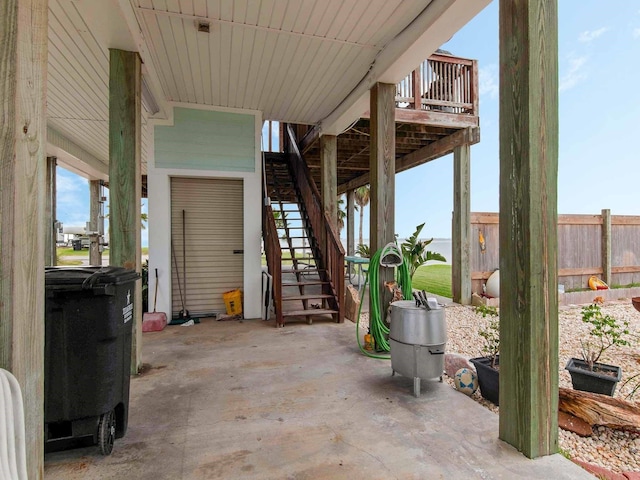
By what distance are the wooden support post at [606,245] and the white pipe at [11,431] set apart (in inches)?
365

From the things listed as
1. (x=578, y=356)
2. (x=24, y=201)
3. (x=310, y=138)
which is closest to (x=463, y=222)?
(x=578, y=356)

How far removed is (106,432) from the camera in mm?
1841

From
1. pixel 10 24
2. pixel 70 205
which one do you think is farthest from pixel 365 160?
pixel 10 24

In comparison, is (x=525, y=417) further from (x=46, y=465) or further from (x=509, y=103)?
(x=46, y=465)

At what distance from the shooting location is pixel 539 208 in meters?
1.79

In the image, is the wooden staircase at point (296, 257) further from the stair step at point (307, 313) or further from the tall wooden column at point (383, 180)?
the tall wooden column at point (383, 180)

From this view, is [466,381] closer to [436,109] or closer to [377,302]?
[377,302]

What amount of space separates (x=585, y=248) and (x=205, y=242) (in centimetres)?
777

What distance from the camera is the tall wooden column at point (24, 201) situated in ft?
3.60

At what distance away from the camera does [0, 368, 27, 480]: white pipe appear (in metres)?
0.94

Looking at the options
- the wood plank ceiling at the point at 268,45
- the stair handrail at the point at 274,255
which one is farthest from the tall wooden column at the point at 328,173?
the stair handrail at the point at 274,255

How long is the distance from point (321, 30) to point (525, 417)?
11.3ft

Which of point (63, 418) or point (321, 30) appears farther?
point (321, 30)

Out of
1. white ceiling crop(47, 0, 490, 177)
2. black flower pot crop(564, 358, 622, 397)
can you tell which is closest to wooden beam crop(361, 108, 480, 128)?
white ceiling crop(47, 0, 490, 177)
